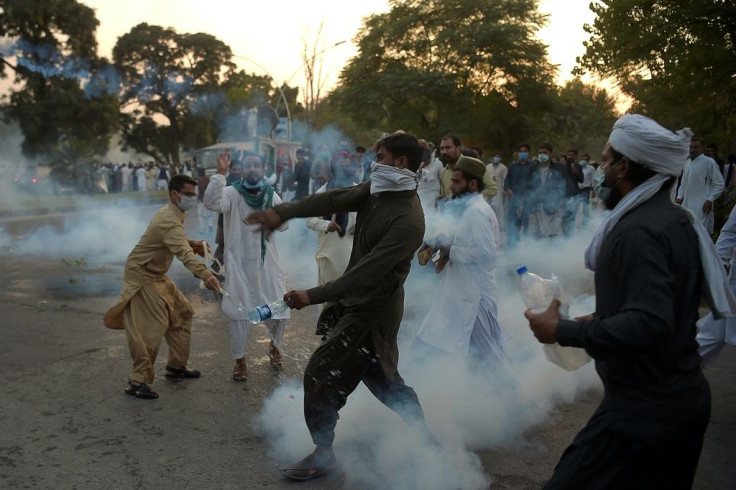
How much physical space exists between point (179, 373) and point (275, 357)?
0.81 metres

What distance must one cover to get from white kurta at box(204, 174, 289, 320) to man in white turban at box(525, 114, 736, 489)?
3.58m

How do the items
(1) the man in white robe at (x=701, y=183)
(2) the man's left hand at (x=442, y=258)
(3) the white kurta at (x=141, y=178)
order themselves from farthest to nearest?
(3) the white kurta at (x=141, y=178) → (1) the man in white robe at (x=701, y=183) → (2) the man's left hand at (x=442, y=258)

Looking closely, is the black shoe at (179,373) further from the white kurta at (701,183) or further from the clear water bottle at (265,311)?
the white kurta at (701,183)

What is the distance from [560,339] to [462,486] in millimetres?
1712

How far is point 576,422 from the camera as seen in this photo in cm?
459

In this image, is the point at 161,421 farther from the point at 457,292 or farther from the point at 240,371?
the point at 457,292

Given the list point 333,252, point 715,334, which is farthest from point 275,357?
point 715,334

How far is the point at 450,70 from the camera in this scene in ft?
112

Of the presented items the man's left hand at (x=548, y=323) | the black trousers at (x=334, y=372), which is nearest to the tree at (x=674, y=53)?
the black trousers at (x=334, y=372)

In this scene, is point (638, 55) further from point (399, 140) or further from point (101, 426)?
point (101, 426)

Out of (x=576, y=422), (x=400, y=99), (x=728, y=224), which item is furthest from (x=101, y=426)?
(x=400, y=99)

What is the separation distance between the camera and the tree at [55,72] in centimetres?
2636

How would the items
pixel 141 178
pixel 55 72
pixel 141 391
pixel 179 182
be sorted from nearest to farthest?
1. pixel 141 391
2. pixel 179 182
3. pixel 55 72
4. pixel 141 178

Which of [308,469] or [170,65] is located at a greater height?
[170,65]
